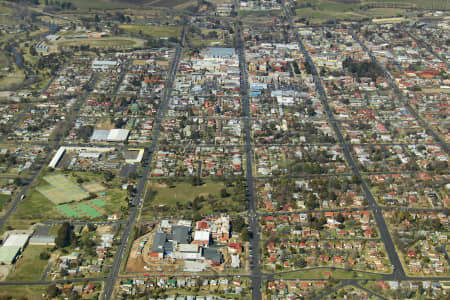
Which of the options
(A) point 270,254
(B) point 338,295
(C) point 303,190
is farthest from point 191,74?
(B) point 338,295

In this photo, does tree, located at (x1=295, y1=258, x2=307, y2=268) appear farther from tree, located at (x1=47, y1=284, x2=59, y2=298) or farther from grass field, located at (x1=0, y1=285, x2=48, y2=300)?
grass field, located at (x1=0, y1=285, x2=48, y2=300)

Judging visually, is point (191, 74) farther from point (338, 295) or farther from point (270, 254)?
point (338, 295)

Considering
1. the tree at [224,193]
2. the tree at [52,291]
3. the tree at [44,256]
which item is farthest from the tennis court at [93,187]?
the tree at [52,291]

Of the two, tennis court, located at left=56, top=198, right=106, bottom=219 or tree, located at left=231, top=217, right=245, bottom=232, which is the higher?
tennis court, located at left=56, top=198, right=106, bottom=219

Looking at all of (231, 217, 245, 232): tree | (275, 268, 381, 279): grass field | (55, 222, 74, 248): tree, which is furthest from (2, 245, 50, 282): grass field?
(275, 268, 381, 279): grass field

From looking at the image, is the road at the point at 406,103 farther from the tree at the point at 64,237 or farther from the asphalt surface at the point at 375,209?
the tree at the point at 64,237

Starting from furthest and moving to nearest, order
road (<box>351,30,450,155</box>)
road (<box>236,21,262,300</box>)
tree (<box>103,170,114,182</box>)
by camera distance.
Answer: road (<box>351,30,450,155</box>), tree (<box>103,170,114,182</box>), road (<box>236,21,262,300</box>)
